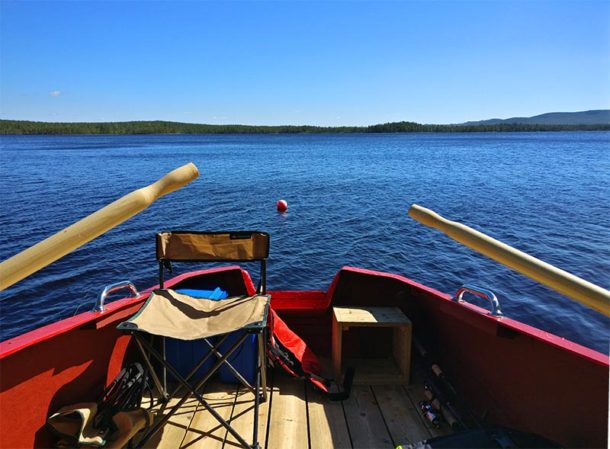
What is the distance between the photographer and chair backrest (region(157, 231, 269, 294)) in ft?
10.3

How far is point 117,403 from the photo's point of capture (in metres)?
2.75

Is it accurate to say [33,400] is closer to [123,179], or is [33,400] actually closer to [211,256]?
[211,256]

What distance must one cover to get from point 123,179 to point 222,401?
27558mm

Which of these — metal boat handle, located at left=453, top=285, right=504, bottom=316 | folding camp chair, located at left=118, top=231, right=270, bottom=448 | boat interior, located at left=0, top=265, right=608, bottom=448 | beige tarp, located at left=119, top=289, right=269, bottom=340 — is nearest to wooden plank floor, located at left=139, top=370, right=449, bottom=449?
boat interior, located at left=0, top=265, right=608, bottom=448

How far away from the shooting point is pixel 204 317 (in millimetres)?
2771

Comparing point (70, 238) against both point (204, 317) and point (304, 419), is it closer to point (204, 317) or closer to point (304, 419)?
point (204, 317)

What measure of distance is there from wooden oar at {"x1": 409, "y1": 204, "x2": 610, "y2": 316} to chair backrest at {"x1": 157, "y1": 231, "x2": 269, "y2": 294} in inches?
64.1

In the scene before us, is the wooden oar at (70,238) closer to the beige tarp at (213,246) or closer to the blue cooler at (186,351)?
the beige tarp at (213,246)

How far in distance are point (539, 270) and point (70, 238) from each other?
5.41 feet

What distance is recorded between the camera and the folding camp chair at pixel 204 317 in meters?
2.43

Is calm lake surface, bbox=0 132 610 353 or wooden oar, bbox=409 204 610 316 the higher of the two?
wooden oar, bbox=409 204 610 316

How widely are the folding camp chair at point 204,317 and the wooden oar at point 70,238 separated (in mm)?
1062

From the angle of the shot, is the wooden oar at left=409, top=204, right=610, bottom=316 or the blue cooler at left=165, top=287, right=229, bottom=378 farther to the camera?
the blue cooler at left=165, top=287, right=229, bottom=378

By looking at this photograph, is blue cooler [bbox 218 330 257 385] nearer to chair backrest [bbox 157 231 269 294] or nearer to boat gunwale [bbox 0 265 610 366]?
chair backrest [bbox 157 231 269 294]
